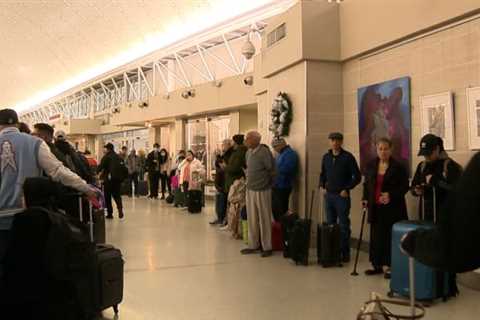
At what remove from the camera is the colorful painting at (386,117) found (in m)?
5.83

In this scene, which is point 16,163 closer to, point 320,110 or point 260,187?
point 260,187

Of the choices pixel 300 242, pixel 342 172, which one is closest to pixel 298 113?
pixel 342 172

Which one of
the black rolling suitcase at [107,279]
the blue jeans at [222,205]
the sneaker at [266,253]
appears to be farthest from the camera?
the blue jeans at [222,205]

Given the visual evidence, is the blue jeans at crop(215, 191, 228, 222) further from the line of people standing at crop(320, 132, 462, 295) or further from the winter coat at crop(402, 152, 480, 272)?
the winter coat at crop(402, 152, 480, 272)

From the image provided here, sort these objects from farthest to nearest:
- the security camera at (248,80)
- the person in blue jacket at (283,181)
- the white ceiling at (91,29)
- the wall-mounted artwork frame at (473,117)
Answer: the white ceiling at (91,29), the security camera at (248,80), the person in blue jacket at (283,181), the wall-mounted artwork frame at (473,117)

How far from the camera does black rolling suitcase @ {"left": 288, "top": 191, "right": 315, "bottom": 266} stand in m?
5.74

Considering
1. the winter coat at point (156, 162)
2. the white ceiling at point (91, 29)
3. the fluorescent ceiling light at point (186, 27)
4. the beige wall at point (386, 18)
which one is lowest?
the winter coat at point (156, 162)

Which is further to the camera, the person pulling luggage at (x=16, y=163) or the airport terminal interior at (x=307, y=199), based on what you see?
the person pulling luggage at (x=16, y=163)

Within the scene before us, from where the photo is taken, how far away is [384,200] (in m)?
4.98

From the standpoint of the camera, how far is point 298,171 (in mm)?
7027

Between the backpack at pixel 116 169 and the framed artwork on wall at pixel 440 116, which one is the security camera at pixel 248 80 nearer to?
the backpack at pixel 116 169

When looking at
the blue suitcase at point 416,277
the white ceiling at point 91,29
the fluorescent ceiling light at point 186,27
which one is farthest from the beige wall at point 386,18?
the white ceiling at point 91,29

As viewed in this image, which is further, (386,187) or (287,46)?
(287,46)

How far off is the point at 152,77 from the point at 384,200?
64.6ft
